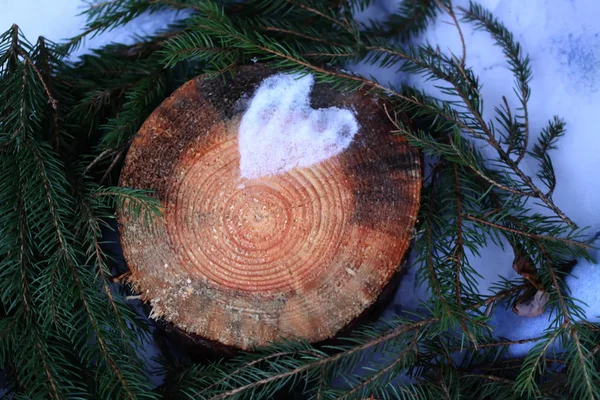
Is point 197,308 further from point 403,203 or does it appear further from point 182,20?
point 182,20

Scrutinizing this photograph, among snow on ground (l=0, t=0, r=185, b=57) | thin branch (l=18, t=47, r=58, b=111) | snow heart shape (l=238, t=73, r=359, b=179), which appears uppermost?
snow on ground (l=0, t=0, r=185, b=57)

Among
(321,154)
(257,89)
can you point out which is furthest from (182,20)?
(321,154)

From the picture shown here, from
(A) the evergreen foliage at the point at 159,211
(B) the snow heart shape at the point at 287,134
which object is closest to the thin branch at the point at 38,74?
(A) the evergreen foliage at the point at 159,211

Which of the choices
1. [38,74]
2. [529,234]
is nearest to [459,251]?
[529,234]

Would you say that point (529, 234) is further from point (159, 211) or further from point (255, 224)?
point (159, 211)

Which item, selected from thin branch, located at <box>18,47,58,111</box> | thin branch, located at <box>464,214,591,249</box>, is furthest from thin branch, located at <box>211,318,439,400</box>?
thin branch, located at <box>18,47,58,111</box>

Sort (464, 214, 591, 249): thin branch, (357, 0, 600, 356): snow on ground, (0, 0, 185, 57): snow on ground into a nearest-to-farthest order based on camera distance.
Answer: (464, 214, 591, 249): thin branch → (357, 0, 600, 356): snow on ground → (0, 0, 185, 57): snow on ground

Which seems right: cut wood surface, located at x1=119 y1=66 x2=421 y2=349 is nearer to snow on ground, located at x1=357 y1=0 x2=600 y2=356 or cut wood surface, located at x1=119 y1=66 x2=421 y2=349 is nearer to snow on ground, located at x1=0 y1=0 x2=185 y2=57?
snow on ground, located at x1=357 y1=0 x2=600 y2=356
